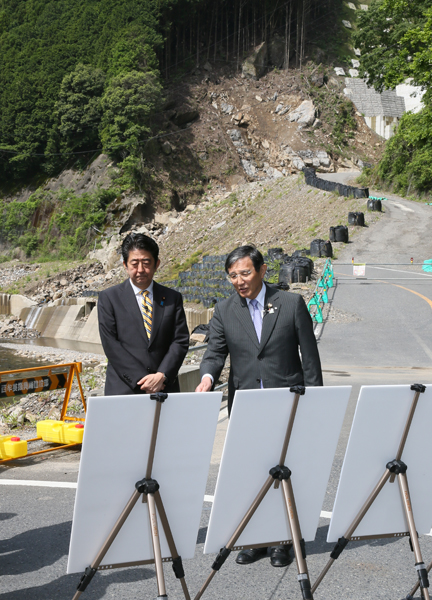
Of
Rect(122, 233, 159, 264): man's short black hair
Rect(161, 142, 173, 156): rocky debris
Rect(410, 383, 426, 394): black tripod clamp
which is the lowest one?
Rect(410, 383, 426, 394): black tripod clamp

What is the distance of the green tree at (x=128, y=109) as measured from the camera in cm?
6159

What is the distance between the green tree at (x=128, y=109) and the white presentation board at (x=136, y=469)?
6107cm

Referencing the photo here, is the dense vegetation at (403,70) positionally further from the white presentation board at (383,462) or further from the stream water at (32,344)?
the white presentation board at (383,462)

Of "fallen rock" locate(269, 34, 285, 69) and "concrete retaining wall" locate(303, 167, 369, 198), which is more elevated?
"fallen rock" locate(269, 34, 285, 69)

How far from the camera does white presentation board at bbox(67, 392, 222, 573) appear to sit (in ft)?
10.4

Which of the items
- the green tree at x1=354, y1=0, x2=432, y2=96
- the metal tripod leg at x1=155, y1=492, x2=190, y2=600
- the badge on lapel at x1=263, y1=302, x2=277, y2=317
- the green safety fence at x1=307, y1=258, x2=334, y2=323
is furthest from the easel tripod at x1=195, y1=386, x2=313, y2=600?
the green tree at x1=354, y1=0, x2=432, y2=96

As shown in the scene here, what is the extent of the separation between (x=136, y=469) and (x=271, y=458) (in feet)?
2.53

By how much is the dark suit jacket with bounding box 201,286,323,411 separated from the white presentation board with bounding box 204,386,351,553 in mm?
854

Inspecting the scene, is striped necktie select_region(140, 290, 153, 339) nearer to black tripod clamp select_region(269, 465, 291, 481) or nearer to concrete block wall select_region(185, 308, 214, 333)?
black tripod clamp select_region(269, 465, 291, 481)

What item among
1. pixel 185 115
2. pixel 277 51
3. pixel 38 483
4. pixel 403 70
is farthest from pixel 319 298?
pixel 277 51

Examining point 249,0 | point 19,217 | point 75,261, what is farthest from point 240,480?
point 249,0

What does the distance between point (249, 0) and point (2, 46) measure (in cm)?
3581

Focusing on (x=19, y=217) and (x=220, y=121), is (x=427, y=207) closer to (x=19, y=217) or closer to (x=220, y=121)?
(x=220, y=121)

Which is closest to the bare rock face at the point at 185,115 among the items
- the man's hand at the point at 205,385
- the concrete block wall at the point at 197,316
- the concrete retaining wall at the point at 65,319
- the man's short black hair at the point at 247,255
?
the concrete retaining wall at the point at 65,319
